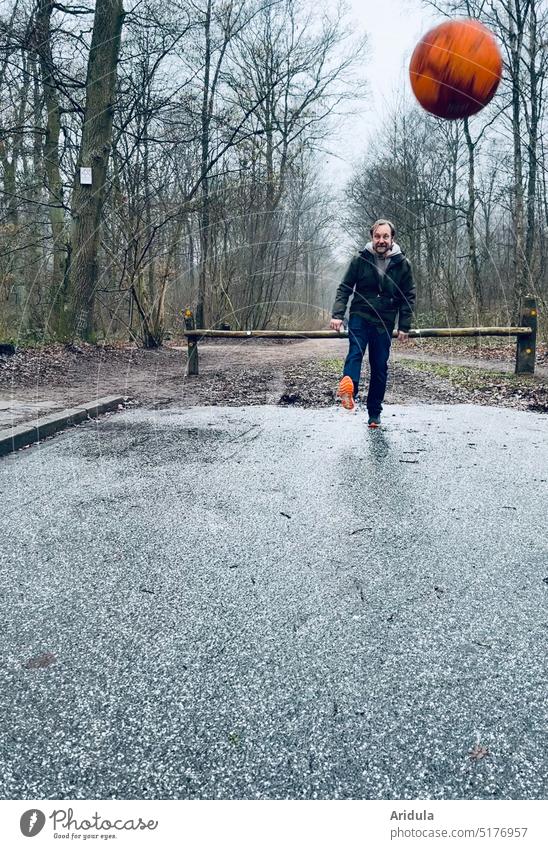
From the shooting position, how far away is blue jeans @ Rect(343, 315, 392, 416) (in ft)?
16.5

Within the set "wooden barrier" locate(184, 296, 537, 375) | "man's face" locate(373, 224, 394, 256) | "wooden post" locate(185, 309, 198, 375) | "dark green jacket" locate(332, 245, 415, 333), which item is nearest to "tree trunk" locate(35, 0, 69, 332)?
"wooden post" locate(185, 309, 198, 375)

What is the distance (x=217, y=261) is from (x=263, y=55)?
7.11 metres

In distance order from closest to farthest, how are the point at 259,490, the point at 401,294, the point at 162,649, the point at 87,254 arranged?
1. the point at 162,649
2. the point at 259,490
3. the point at 401,294
4. the point at 87,254

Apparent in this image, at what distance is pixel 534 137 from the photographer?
13.8 m

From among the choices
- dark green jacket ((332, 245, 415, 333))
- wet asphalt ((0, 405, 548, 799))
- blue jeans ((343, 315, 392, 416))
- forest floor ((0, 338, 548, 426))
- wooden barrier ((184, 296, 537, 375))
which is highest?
dark green jacket ((332, 245, 415, 333))

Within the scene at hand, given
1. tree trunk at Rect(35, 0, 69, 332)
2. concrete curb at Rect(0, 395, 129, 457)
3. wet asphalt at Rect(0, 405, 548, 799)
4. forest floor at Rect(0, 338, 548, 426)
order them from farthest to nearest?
1. tree trunk at Rect(35, 0, 69, 332)
2. forest floor at Rect(0, 338, 548, 426)
3. concrete curb at Rect(0, 395, 129, 457)
4. wet asphalt at Rect(0, 405, 548, 799)

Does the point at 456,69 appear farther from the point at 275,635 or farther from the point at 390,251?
the point at 275,635

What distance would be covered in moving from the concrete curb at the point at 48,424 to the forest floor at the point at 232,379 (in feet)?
0.83

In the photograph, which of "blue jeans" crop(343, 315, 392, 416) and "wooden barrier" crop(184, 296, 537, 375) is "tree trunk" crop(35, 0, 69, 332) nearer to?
"wooden barrier" crop(184, 296, 537, 375)

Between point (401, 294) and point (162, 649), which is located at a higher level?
point (401, 294)

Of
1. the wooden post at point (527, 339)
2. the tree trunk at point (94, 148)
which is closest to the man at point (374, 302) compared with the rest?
the wooden post at point (527, 339)

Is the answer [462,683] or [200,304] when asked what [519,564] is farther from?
[200,304]
